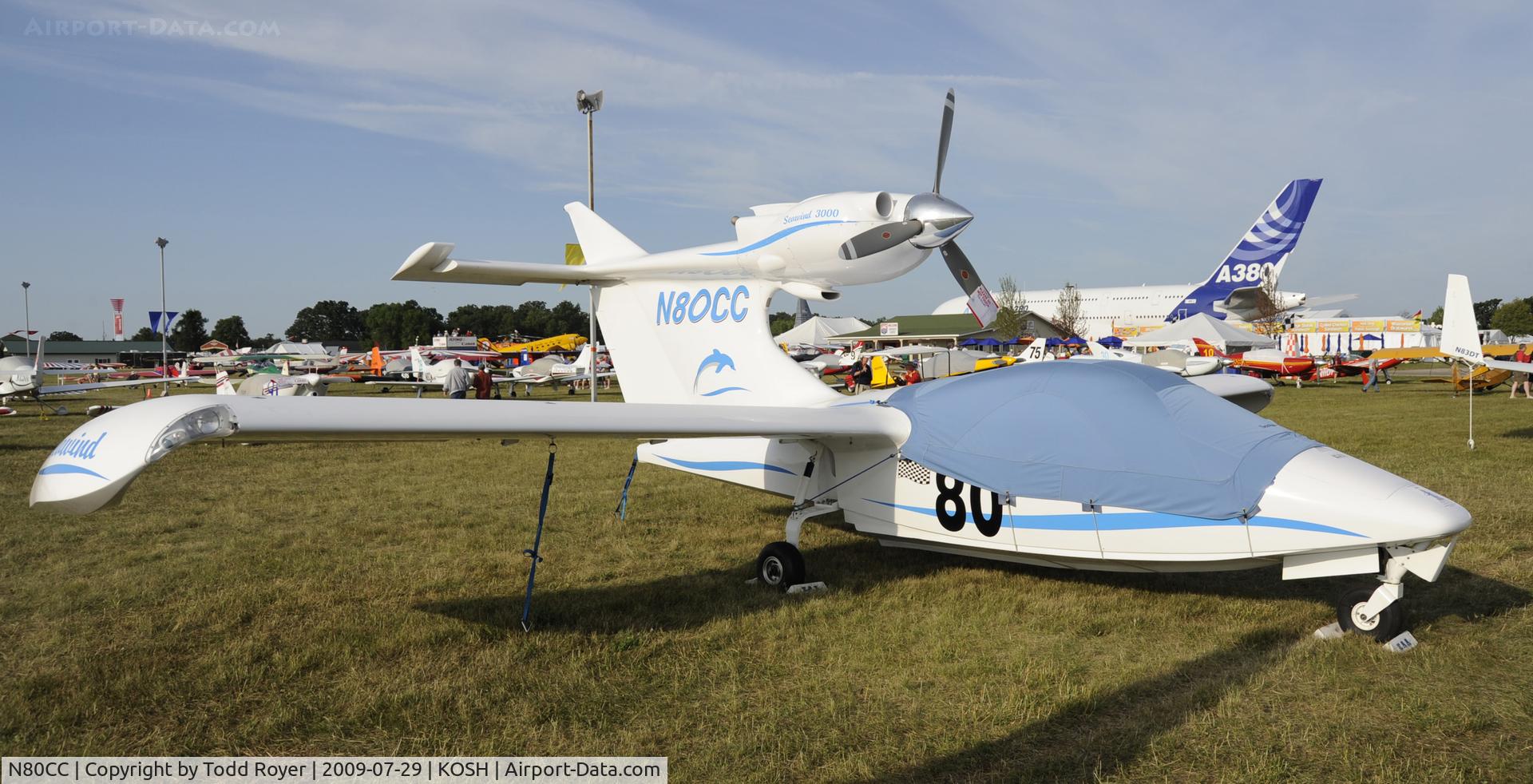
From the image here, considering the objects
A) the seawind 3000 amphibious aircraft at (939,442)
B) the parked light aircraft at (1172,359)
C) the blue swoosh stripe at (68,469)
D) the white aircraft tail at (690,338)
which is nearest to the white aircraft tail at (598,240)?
the white aircraft tail at (690,338)

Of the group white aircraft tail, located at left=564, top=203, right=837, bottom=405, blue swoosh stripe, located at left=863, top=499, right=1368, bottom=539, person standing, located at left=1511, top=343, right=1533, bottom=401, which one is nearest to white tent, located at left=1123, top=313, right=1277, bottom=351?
person standing, located at left=1511, top=343, right=1533, bottom=401

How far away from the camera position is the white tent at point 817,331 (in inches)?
2527

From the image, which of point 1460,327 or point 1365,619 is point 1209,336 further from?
point 1365,619

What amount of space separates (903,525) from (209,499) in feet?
27.7

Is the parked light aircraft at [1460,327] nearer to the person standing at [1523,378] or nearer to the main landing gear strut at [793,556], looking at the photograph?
the main landing gear strut at [793,556]

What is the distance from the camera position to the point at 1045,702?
4434 mm

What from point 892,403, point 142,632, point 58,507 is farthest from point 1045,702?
point 142,632

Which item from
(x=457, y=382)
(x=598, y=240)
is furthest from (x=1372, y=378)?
(x=598, y=240)

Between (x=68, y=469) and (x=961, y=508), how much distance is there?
4.97 meters

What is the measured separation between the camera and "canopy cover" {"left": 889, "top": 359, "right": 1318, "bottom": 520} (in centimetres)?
508

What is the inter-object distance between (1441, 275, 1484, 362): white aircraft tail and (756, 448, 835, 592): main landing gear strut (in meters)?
12.7

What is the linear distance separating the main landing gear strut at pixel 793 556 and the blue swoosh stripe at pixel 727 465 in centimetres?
38

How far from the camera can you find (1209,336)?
111 feet

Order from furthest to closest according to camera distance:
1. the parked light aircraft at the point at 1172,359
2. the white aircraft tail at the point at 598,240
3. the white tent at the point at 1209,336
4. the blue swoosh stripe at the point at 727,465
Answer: the white tent at the point at 1209,336, the parked light aircraft at the point at 1172,359, the white aircraft tail at the point at 598,240, the blue swoosh stripe at the point at 727,465
